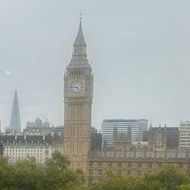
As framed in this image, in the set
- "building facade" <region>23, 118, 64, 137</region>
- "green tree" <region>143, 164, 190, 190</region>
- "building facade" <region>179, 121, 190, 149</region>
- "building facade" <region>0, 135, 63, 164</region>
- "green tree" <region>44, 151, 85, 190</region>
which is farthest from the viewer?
"building facade" <region>23, 118, 64, 137</region>

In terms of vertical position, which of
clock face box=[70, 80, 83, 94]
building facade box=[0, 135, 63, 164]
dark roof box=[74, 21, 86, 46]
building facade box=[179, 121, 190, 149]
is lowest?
building facade box=[0, 135, 63, 164]

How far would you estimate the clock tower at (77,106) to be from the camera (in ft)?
300

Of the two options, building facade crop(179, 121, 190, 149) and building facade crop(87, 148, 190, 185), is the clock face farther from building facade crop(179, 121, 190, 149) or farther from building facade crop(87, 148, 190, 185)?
building facade crop(179, 121, 190, 149)

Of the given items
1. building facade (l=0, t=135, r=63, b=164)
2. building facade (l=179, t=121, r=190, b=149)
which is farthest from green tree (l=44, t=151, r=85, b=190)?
building facade (l=179, t=121, r=190, b=149)

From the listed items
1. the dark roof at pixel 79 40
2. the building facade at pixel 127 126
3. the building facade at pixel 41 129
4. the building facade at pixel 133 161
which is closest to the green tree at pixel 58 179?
the building facade at pixel 133 161

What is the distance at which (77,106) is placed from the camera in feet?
305

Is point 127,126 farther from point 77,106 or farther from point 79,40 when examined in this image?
point 77,106

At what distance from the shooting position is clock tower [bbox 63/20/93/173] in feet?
300

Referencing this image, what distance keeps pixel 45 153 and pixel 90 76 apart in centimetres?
3296

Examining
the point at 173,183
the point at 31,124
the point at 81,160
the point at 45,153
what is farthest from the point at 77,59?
the point at 31,124

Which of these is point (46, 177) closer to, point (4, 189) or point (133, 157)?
point (4, 189)

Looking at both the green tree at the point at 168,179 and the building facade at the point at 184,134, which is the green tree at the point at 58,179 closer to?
the green tree at the point at 168,179

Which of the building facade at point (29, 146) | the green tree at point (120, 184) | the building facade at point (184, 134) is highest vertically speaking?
A: the building facade at point (184, 134)

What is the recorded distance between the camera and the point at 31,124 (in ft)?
Answer: 649
